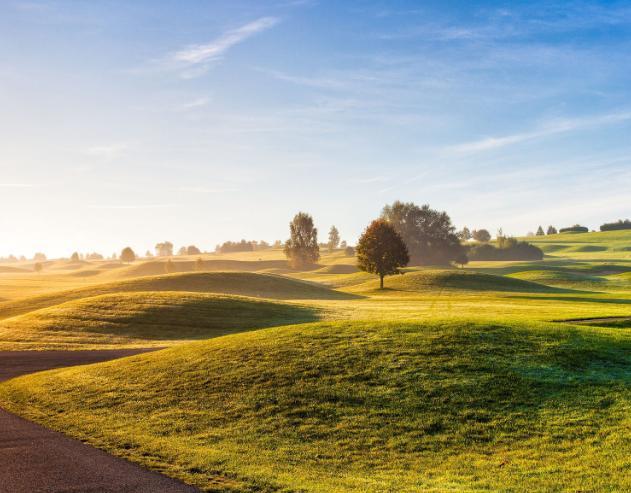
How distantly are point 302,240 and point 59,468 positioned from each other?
165799mm

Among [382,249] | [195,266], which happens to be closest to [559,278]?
[382,249]

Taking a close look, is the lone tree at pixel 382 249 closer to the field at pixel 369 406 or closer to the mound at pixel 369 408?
the field at pixel 369 406

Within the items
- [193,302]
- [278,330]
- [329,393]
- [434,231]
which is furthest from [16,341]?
[434,231]

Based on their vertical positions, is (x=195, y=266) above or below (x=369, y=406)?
above

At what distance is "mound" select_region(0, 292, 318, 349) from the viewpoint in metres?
41.7

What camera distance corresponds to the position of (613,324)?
1261 inches

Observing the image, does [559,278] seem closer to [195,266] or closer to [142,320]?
[142,320]

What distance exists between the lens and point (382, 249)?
3602 inches

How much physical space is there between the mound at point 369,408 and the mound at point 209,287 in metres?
48.3

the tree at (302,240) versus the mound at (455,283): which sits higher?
the tree at (302,240)

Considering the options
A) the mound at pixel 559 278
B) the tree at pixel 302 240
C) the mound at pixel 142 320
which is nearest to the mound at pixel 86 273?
the tree at pixel 302 240

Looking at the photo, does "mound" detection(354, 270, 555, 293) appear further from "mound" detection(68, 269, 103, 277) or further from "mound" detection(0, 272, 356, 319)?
"mound" detection(68, 269, 103, 277)

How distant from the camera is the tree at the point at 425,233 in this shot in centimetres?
16950

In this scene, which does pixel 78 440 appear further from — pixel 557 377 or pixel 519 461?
pixel 557 377
